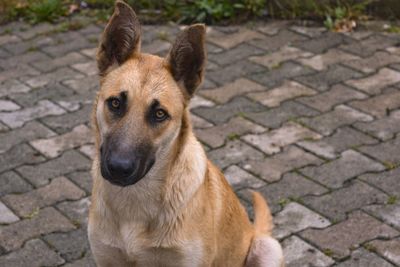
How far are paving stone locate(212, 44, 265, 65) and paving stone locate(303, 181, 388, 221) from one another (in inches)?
100

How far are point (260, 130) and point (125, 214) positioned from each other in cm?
255

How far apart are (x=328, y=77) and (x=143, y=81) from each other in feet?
12.4

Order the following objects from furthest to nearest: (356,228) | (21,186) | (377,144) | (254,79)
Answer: (254,79) < (377,144) < (21,186) < (356,228)

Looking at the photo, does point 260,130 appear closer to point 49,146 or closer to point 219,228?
point 49,146

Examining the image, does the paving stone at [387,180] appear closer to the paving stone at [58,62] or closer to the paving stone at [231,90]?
the paving stone at [231,90]

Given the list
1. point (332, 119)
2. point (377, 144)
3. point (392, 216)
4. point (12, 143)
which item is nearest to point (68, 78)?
point (12, 143)

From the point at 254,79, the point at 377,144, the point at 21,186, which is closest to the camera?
A: the point at 21,186

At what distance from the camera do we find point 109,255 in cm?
360

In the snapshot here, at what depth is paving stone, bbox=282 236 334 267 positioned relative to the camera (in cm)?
442

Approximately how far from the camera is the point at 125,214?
3.62 metres

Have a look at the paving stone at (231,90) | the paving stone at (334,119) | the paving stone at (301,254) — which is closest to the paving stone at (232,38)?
the paving stone at (231,90)

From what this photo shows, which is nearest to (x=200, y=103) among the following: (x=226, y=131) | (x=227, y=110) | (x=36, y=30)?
(x=227, y=110)

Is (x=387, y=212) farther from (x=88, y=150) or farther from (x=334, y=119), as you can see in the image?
(x=88, y=150)

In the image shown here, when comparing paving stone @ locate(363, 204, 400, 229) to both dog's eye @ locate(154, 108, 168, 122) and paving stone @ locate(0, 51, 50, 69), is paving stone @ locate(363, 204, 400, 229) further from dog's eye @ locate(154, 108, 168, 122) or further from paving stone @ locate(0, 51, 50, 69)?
paving stone @ locate(0, 51, 50, 69)
